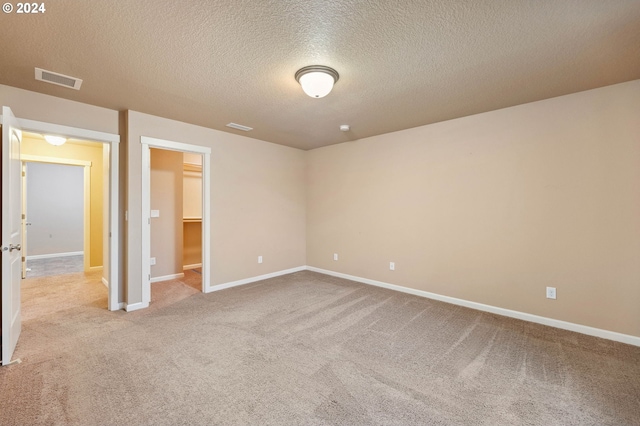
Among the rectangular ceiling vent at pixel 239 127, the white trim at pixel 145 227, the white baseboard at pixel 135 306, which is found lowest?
the white baseboard at pixel 135 306

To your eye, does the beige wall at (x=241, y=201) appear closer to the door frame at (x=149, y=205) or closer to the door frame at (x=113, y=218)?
the door frame at (x=149, y=205)

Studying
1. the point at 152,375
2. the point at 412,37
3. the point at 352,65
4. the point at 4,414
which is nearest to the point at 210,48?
the point at 352,65

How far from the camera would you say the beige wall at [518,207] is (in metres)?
2.65

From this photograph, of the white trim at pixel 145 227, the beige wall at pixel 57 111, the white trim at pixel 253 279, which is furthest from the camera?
the white trim at pixel 253 279

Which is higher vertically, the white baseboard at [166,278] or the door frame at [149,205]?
the door frame at [149,205]

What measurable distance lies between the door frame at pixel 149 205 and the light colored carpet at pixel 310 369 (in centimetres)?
52

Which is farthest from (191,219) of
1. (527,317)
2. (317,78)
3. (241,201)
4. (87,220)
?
(527,317)

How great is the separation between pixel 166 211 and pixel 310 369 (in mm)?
4080

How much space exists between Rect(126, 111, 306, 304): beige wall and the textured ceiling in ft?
2.36

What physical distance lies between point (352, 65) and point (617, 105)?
2.67 m

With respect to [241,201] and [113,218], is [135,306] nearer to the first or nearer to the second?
[113,218]

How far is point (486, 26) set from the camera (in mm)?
1823

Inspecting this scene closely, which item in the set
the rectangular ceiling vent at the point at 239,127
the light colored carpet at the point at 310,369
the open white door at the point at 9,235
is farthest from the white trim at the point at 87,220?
the rectangular ceiling vent at the point at 239,127

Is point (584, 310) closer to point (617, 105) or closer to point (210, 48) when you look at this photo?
point (617, 105)
